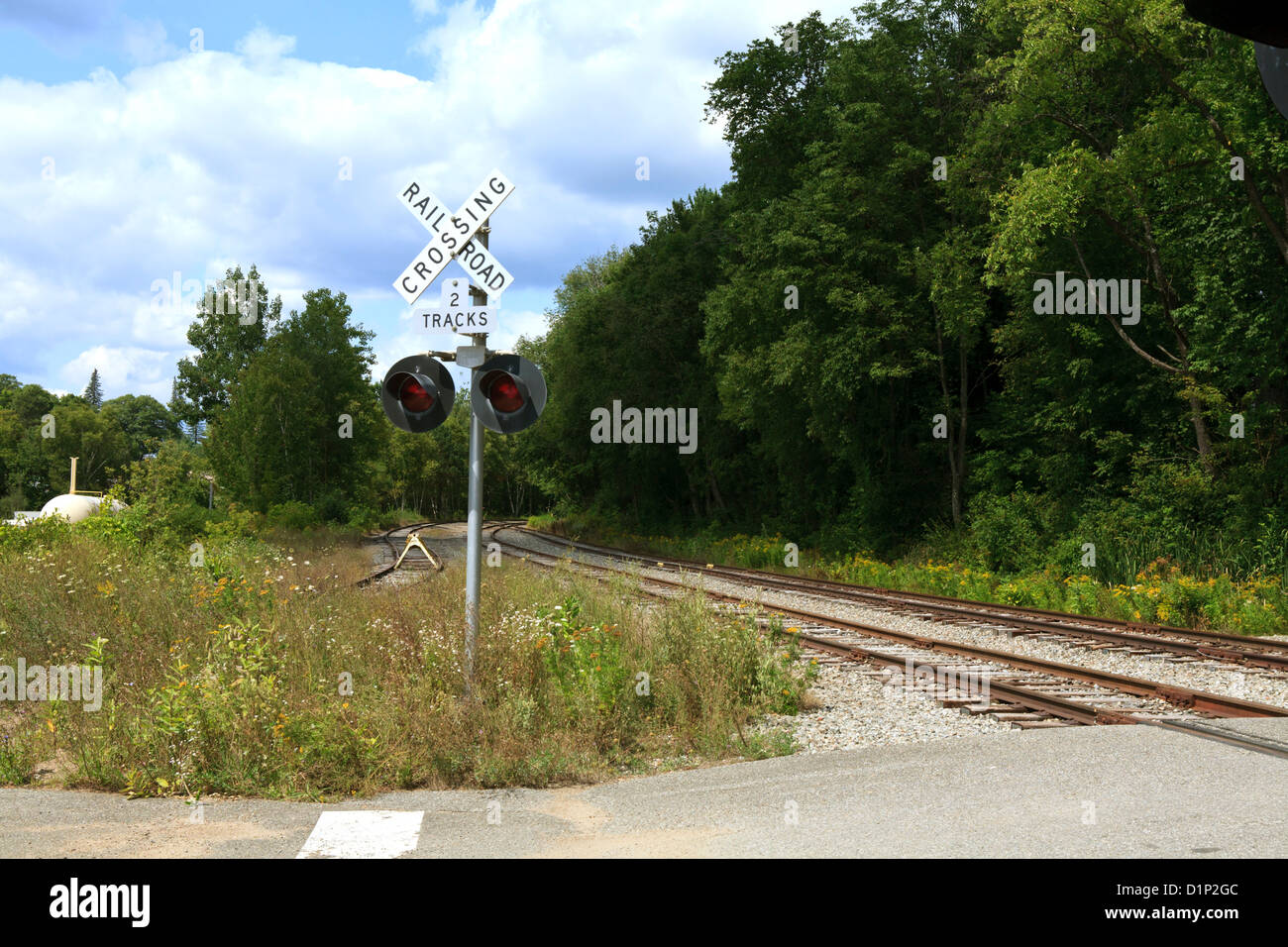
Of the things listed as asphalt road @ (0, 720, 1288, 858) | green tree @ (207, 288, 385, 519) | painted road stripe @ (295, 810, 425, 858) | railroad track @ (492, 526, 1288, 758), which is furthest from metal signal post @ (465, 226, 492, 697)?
green tree @ (207, 288, 385, 519)

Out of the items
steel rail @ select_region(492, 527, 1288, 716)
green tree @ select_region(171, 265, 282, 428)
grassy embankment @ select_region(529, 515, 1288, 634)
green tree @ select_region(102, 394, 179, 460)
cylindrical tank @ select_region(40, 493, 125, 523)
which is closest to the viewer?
steel rail @ select_region(492, 527, 1288, 716)

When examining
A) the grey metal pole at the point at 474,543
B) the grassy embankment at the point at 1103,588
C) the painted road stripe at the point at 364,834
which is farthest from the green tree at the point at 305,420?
the painted road stripe at the point at 364,834

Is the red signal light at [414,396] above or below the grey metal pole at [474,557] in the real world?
above

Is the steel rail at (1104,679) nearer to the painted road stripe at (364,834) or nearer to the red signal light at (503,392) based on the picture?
the red signal light at (503,392)

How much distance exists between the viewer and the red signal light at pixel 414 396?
26.2 ft

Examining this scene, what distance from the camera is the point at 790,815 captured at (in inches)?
237

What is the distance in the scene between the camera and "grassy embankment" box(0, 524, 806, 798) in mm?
7020

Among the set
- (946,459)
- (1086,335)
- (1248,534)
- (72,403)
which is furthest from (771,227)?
(72,403)

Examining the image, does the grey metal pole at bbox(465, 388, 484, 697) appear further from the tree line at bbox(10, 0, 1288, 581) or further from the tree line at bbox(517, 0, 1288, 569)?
the tree line at bbox(10, 0, 1288, 581)

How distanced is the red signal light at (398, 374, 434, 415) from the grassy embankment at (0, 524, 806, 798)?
6.67 ft

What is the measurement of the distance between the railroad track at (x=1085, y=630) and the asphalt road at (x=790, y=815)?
5.87m

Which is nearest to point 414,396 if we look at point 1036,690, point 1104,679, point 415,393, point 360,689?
point 415,393

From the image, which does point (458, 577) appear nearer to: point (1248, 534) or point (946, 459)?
point (1248, 534)

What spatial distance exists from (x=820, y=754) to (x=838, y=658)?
16.8 ft
